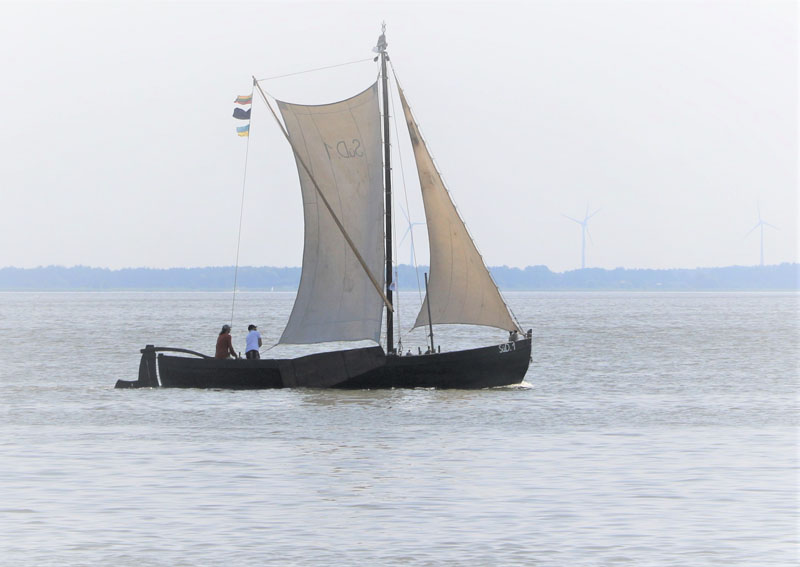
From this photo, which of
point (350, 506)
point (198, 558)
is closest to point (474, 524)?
point (350, 506)

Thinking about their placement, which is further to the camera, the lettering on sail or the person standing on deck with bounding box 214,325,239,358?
the lettering on sail

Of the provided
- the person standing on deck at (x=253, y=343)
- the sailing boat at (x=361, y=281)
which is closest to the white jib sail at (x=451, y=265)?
the sailing boat at (x=361, y=281)

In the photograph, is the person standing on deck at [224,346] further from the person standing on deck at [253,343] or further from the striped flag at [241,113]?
the striped flag at [241,113]

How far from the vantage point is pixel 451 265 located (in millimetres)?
40500

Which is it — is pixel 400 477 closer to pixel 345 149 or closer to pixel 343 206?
pixel 343 206

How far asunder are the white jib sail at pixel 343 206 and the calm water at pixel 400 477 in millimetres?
2864

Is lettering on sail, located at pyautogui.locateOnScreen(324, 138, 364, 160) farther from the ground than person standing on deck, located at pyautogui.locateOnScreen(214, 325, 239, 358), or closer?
farther from the ground

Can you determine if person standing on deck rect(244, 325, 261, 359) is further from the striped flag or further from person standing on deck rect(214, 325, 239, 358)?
the striped flag

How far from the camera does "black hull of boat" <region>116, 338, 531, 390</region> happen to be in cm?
3962

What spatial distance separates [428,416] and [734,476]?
466 inches

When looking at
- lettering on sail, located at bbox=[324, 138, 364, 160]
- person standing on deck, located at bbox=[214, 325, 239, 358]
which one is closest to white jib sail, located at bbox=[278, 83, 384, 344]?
lettering on sail, located at bbox=[324, 138, 364, 160]

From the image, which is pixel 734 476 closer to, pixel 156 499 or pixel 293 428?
pixel 156 499

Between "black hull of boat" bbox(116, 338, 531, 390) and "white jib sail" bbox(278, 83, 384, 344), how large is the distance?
1.81 metres

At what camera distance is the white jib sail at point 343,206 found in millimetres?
41469
